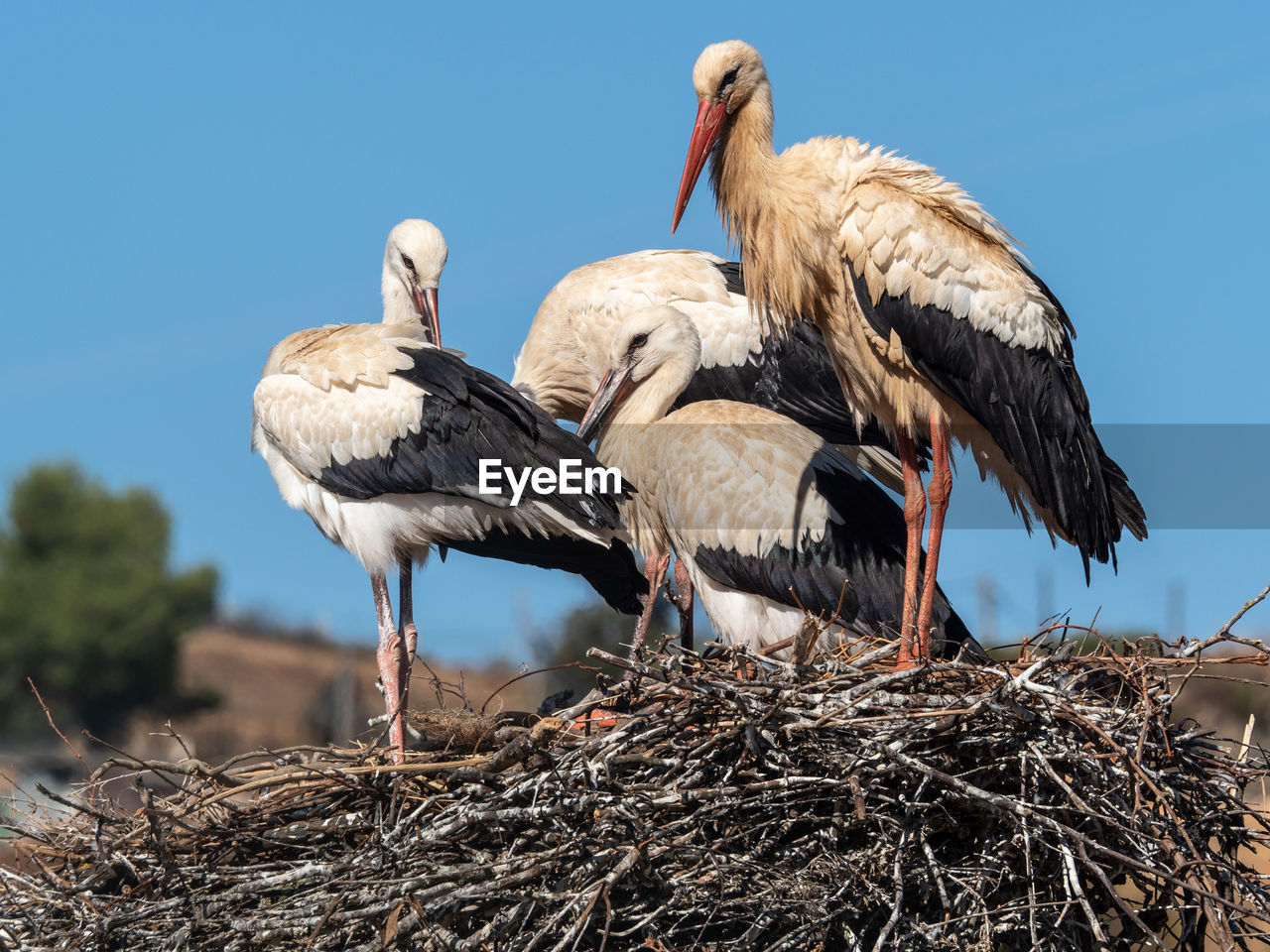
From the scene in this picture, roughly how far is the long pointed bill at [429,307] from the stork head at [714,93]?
46.2 inches

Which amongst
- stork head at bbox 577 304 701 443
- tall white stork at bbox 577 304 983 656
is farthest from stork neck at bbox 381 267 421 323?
tall white stork at bbox 577 304 983 656

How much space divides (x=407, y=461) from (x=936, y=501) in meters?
1.79

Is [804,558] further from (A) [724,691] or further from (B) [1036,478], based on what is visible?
(A) [724,691]

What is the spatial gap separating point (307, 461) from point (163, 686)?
28.1 metres

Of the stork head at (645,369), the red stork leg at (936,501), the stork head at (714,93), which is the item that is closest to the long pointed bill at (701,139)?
the stork head at (714,93)

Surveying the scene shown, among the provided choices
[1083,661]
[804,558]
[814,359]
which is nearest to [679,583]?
[804,558]

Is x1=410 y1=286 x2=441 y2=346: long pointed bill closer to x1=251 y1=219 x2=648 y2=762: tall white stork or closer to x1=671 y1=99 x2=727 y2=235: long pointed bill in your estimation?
x1=251 y1=219 x2=648 y2=762: tall white stork

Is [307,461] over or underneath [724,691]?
over

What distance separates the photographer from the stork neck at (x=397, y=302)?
6572 millimetres

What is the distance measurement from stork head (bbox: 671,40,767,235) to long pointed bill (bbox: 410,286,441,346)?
1.17 m

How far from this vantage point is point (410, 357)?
584 centimetres

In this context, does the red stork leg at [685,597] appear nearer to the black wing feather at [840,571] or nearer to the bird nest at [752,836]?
the black wing feather at [840,571]

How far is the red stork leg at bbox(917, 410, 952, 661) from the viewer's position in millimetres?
5348

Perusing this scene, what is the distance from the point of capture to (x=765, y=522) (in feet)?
19.0
